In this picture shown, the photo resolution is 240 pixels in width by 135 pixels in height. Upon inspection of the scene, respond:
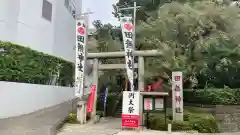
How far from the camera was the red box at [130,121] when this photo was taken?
11349 mm

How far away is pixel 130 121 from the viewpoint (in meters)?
11.4

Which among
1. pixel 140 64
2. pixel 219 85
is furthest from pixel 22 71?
pixel 219 85

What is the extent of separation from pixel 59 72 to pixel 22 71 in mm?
4842

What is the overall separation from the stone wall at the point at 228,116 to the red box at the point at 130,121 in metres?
5.91

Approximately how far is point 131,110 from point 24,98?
5.47 meters

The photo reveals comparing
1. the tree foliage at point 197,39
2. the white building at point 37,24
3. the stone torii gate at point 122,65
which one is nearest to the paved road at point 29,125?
the stone torii gate at point 122,65

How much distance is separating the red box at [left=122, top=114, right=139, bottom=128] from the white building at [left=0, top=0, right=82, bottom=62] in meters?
8.47

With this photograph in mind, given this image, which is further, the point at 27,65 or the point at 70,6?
the point at 70,6

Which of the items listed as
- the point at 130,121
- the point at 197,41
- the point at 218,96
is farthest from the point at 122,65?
the point at 218,96

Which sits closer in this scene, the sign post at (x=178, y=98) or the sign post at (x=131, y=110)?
the sign post at (x=131, y=110)

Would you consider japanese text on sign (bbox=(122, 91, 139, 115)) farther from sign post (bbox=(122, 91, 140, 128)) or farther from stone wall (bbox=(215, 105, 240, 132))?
stone wall (bbox=(215, 105, 240, 132))

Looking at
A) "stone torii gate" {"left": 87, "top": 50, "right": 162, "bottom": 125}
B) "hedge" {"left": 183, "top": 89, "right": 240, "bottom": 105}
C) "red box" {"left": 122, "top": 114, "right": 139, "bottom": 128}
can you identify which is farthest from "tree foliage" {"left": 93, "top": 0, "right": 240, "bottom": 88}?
"red box" {"left": 122, "top": 114, "right": 139, "bottom": 128}

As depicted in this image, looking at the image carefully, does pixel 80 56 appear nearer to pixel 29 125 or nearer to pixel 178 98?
pixel 29 125

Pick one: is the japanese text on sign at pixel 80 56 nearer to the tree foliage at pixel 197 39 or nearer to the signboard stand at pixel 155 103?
the signboard stand at pixel 155 103
